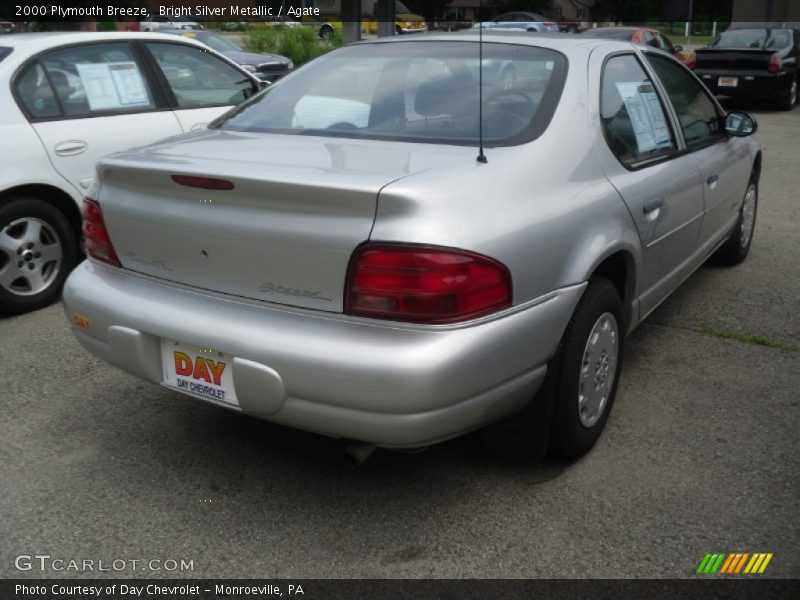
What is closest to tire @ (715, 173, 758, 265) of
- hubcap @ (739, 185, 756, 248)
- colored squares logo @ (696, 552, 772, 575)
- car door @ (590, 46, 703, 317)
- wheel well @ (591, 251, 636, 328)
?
hubcap @ (739, 185, 756, 248)

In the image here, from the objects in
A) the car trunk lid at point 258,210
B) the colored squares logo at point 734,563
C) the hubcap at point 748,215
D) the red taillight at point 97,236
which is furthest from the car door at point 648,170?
the red taillight at point 97,236

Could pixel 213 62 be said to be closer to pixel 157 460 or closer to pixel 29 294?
pixel 29 294

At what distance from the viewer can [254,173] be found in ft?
8.71

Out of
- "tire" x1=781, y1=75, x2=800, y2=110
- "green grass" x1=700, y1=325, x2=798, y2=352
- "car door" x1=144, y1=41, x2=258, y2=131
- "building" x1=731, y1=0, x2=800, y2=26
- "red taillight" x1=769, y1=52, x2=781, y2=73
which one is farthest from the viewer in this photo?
"building" x1=731, y1=0, x2=800, y2=26

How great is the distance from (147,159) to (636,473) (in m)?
2.10

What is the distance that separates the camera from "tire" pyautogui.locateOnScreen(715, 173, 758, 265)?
546 centimetres

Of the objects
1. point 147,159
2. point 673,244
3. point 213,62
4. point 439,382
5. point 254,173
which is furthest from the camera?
point 213,62

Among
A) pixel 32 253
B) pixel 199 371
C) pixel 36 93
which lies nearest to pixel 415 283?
pixel 199 371

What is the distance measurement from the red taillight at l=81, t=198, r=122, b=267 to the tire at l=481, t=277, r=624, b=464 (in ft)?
4.97

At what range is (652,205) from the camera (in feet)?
11.4

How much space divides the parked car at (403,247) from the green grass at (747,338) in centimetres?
95

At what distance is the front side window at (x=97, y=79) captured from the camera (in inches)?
200

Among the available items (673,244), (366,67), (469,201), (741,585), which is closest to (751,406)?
(673,244)

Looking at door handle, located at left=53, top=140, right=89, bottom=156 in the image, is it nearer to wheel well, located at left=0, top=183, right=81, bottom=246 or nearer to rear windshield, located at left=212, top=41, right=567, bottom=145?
wheel well, located at left=0, top=183, right=81, bottom=246
